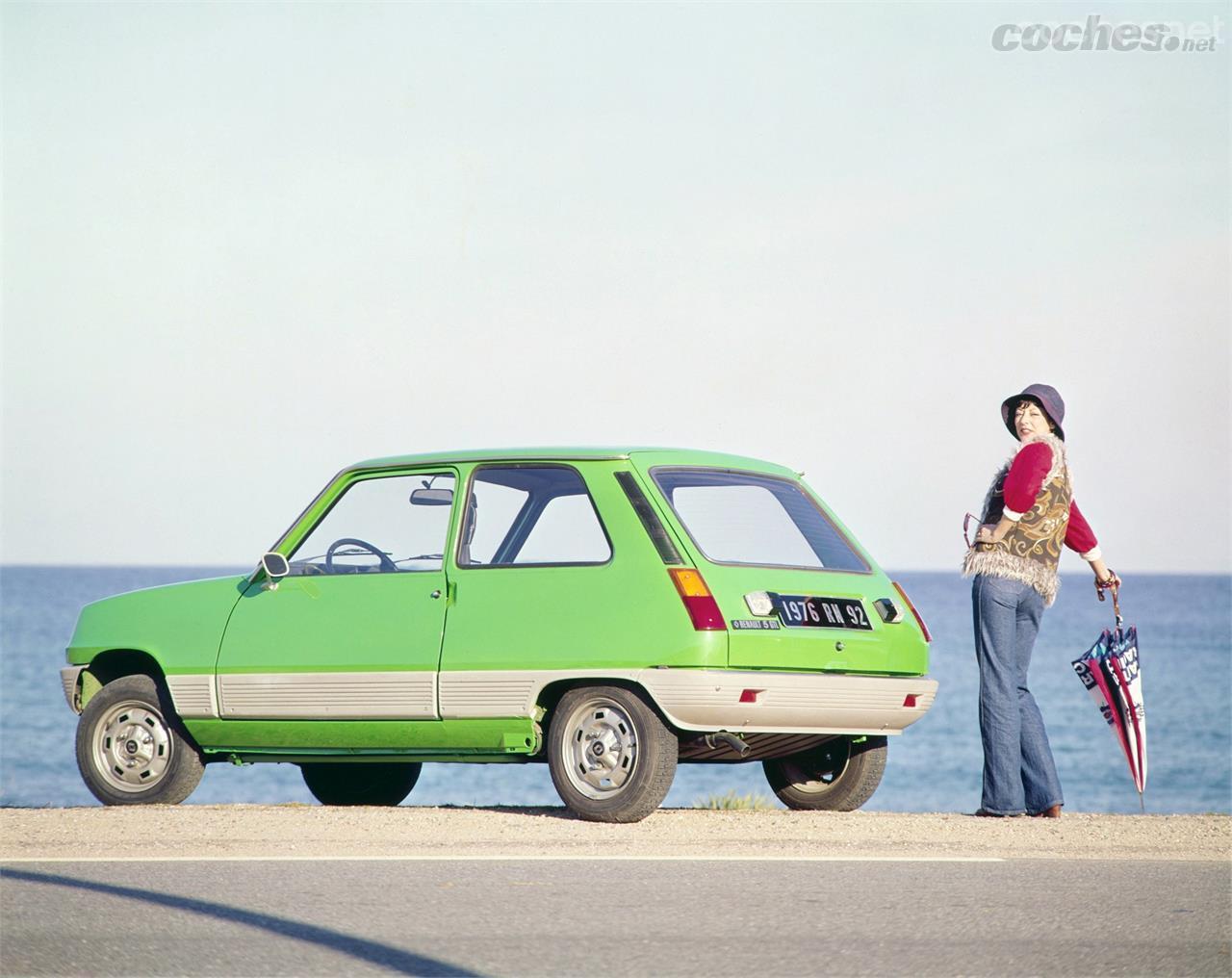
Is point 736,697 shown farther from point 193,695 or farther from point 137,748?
point 137,748

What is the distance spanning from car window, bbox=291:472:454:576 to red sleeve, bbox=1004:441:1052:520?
2.92m

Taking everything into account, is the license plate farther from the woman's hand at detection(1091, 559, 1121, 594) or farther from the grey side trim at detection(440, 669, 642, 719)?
the woman's hand at detection(1091, 559, 1121, 594)

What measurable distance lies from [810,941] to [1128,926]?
3.77 ft

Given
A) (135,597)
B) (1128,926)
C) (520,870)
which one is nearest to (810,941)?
(1128,926)

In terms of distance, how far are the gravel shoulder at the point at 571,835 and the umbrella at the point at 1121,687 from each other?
0.42 m

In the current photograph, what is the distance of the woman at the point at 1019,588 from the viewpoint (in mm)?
9672

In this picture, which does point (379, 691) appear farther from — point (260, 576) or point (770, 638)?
point (770, 638)

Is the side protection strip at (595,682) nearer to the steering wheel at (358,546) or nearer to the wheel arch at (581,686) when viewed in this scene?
the wheel arch at (581,686)

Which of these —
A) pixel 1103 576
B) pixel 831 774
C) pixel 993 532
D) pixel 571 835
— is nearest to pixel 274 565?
pixel 571 835

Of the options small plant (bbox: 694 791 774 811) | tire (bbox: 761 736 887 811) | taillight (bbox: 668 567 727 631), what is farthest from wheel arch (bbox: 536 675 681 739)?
small plant (bbox: 694 791 774 811)

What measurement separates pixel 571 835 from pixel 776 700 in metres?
1.17

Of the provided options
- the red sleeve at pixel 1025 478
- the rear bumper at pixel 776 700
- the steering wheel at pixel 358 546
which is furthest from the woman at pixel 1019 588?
the steering wheel at pixel 358 546

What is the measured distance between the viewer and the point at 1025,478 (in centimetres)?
966

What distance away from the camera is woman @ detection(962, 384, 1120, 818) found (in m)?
9.67
